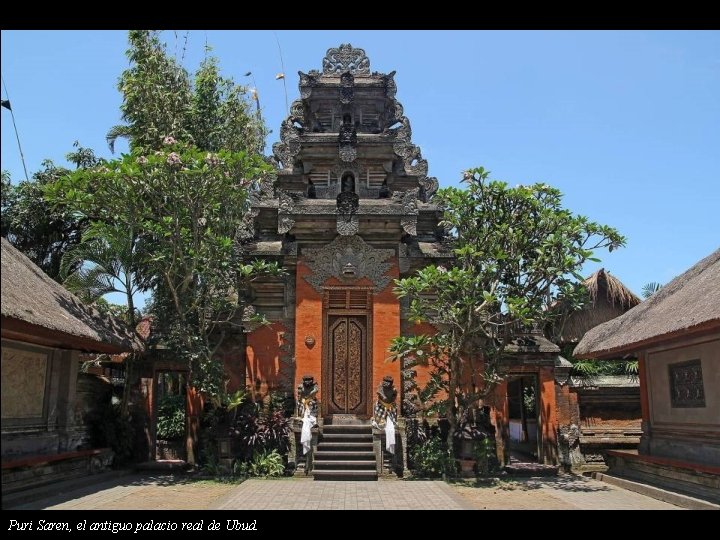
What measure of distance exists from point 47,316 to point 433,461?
778 cm

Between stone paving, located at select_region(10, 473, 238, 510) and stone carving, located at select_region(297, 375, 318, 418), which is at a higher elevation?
stone carving, located at select_region(297, 375, 318, 418)

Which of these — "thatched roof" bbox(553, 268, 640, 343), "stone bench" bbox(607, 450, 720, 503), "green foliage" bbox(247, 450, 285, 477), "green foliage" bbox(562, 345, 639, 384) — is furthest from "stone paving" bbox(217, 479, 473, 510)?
"thatched roof" bbox(553, 268, 640, 343)

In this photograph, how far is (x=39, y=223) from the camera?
16.8 m

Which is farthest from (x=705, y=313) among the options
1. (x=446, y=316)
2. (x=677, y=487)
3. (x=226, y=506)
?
(x=226, y=506)

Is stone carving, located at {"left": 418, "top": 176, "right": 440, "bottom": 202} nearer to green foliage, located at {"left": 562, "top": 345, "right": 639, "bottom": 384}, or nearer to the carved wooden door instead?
the carved wooden door

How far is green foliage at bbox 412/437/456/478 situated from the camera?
1237 centimetres

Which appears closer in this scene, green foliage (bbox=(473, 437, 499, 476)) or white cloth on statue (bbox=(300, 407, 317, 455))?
white cloth on statue (bbox=(300, 407, 317, 455))

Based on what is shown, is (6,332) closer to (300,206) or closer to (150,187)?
(150,187)

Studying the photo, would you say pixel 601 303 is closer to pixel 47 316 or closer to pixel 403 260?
pixel 403 260

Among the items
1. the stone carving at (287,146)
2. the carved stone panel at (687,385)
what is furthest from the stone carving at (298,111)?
the carved stone panel at (687,385)

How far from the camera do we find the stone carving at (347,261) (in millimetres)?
14148

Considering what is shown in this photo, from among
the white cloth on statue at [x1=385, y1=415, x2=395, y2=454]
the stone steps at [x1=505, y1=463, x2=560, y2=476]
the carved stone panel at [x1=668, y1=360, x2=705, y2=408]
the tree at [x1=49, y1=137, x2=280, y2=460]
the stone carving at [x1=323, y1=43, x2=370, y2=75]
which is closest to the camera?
the carved stone panel at [x1=668, y1=360, x2=705, y2=408]

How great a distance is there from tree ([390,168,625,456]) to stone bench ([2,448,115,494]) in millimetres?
6586

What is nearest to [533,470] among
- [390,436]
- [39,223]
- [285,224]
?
[390,436]
